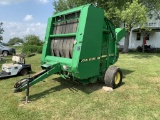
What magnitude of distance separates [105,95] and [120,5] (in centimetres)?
1497

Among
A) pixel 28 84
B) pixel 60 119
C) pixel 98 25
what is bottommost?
pixel 60 119

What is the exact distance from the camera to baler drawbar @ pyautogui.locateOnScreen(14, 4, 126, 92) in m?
5.43

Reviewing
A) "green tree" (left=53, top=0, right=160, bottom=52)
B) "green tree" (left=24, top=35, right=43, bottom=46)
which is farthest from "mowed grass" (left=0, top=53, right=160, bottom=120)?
"green tree" (left=24, top=35, right=43, bottom=46)

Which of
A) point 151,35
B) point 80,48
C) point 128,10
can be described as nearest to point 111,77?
point 80,48

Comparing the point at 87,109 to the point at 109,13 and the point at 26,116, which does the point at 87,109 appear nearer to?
the point at 26,116

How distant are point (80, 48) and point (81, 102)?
60.4 inches

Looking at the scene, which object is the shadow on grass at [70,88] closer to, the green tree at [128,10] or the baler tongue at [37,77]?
the baler tongue at [37,77]

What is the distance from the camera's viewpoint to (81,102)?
5238 mm

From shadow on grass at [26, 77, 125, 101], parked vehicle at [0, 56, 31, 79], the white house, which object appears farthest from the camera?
the white house

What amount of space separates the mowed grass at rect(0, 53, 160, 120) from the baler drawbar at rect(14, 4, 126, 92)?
48 centimetres

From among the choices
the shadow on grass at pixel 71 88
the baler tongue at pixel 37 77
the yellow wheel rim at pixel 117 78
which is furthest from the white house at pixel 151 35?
the baler tongue at pixel 37 77

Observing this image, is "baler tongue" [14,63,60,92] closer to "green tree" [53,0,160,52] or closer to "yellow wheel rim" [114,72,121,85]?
"yellow wheel rim" [114,72,121,85]

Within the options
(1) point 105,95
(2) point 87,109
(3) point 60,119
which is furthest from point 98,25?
(3) point 60,119

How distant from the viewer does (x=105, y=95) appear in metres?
5.77
